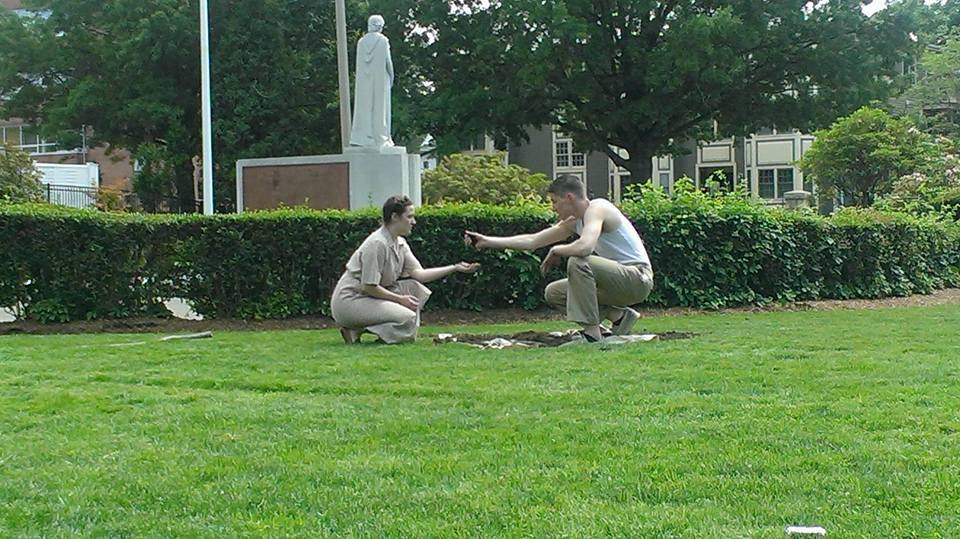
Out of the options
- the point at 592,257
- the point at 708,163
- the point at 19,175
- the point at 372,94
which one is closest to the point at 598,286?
the point at 592,257

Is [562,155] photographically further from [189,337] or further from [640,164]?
[189,337]

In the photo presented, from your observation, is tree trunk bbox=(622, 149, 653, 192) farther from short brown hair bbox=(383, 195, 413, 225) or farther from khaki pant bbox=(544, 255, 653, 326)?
short brown hair bbox=(383, 195, 413, 225)

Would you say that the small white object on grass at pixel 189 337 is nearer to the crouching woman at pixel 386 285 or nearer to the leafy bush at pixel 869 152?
the crouching woman at pixel 386 285

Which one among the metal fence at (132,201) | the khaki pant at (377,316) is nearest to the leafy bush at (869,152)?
the metal fence at (132,201)

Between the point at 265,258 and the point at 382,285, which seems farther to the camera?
the point at 265,258

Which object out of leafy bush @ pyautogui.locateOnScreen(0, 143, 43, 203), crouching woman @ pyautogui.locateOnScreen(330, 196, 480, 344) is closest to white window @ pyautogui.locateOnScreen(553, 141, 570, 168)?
leafy bush @ pyautogui.locateOnScreen(0, 143, 43, 203)

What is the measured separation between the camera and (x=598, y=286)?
8031mm

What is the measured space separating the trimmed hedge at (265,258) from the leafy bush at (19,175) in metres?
17.1

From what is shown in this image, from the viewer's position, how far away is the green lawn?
3.25 m

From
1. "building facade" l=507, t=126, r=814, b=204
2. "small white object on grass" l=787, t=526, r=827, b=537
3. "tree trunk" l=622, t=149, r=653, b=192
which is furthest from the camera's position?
"building facade" l=507, t=126, r=814, b=204

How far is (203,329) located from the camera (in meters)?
11.0

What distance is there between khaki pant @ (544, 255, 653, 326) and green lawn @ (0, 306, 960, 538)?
75 centimetres

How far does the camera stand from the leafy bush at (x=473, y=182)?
30125mm

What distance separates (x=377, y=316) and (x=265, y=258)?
3.50 meters
